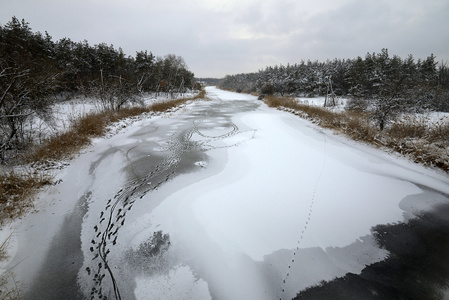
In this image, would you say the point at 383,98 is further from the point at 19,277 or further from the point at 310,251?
the point at 19,277

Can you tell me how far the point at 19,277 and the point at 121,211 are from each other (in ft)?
4.46

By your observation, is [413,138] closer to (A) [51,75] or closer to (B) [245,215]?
(B) [245,215]

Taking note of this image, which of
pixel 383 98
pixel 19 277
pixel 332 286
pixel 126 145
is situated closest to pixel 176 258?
pixel 19 277

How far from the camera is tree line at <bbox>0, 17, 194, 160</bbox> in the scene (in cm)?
555

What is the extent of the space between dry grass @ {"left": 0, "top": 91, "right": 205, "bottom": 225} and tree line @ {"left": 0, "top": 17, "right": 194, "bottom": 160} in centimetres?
84

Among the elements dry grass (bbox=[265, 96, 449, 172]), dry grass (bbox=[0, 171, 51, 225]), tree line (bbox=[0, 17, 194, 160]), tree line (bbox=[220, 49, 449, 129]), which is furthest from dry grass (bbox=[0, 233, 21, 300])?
tree line (bbox=[220, 49, 449, 129])

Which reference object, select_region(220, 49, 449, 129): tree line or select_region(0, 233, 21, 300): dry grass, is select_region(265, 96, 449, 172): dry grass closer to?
select_region(220, 49, 449, 129): tree line

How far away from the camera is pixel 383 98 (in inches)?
320

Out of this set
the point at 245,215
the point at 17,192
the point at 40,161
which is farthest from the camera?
the point at 40,161

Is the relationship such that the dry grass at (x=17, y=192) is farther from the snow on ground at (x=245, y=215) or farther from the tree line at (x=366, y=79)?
the tree line at (x=366, y=79)

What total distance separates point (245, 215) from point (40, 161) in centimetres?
552

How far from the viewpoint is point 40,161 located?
4773 mm

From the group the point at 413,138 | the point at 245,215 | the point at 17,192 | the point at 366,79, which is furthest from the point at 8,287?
the point at 366,79

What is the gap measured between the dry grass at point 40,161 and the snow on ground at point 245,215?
31cm
